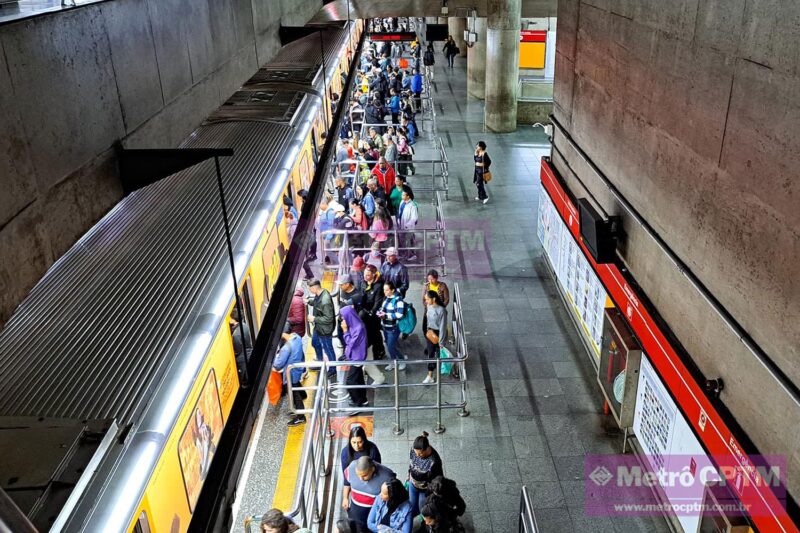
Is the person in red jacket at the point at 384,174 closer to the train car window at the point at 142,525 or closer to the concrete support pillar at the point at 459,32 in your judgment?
the train car window at the point at 142,525

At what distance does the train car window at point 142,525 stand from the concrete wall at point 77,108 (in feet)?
3.46

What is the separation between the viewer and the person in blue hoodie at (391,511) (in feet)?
17.8

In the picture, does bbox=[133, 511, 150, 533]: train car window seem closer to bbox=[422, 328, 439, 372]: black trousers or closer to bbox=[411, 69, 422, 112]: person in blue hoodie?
bbox=[422, 328, 439, 372]: black trousers

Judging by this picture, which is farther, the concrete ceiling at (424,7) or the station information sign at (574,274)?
the concrete ceiling at (424,7)

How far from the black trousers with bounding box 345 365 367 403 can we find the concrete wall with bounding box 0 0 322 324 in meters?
3.47

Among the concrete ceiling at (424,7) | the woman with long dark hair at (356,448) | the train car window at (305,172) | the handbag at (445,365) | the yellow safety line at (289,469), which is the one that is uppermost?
the concrete ceiling at (424,7)

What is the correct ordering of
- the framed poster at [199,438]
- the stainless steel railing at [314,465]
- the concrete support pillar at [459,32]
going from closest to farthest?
the framed poster at [199,438]
the stainless steel railing at [314,465]
the concrete support pillar at [459,32]

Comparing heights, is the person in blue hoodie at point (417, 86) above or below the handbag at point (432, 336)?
above

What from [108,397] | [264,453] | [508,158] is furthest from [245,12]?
[508,158]

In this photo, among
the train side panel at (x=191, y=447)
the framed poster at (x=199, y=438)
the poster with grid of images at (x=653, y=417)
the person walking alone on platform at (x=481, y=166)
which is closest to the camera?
the train side panel at (x=191, y=447)

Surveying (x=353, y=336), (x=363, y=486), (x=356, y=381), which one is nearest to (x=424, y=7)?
(x=353, y=336)

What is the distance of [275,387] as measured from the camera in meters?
7.86

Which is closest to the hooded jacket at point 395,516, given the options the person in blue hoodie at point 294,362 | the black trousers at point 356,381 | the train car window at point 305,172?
the person in blue hoodie at point 294,362

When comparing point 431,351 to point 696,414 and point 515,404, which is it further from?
point 696,414
